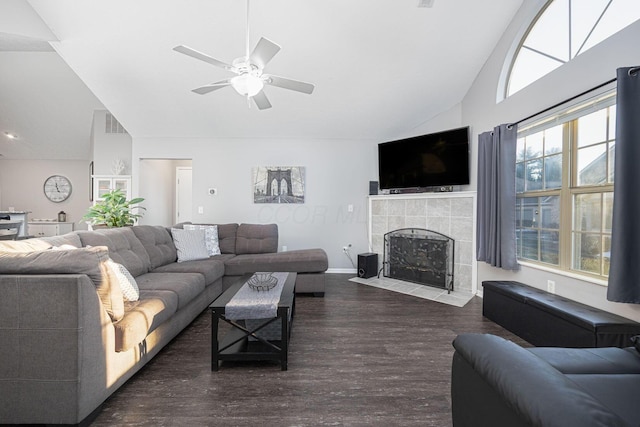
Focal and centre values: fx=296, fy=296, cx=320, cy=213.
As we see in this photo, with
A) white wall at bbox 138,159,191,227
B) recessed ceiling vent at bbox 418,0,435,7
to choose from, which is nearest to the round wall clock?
white wall at bbox 138,159,191,227

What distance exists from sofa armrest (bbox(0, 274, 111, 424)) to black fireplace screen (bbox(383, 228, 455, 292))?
13.6 ft

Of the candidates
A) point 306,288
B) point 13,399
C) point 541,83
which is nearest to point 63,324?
point 13,399

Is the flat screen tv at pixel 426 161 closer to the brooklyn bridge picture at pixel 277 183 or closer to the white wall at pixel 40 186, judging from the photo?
the brooklyn bridge picture at pixel 277 183

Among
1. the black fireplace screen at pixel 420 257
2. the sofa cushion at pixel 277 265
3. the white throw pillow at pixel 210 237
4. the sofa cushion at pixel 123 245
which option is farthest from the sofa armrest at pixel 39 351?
the black fireplace screen at pixel 420 257

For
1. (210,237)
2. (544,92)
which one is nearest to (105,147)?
(210,237)

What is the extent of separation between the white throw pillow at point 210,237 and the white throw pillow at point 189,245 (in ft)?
0.49

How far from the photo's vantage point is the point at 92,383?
5.21ft

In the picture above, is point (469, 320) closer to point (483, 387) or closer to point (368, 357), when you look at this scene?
point (368, 357)

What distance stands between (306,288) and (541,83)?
3514 mm

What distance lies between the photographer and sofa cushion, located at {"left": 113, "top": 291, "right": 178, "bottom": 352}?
1.79m

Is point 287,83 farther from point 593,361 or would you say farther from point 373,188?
point 373,188

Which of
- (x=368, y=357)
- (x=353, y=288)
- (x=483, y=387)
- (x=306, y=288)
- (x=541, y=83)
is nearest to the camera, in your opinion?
(x=483, y=387)

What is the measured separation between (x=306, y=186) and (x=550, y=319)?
3.99 m

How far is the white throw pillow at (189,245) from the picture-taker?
3.99 meters
